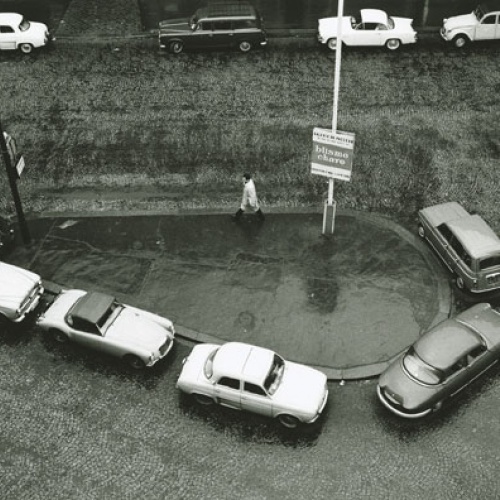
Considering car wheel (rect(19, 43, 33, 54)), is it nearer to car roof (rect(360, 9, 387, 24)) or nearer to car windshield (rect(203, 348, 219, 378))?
car roof (rect(360, 9, 387, 24))

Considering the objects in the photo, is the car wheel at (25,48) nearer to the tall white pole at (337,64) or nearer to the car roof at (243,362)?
the tall white pole at (337,64)

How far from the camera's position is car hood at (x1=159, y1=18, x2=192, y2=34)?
24906 mm

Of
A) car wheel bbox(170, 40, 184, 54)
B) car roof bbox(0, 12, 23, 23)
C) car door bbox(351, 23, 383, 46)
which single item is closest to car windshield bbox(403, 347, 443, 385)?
car door bbox(351, 23, 383, 46)

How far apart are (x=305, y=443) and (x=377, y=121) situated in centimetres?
1208

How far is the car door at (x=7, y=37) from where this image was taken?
81.0 ft

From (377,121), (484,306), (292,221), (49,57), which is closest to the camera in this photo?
(484,306)

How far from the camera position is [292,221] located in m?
18.5

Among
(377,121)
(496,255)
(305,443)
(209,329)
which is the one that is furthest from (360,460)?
(377,121)

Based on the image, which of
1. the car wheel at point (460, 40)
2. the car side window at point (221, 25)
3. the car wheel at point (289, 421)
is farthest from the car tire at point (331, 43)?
the car wheel at point (289, 421)

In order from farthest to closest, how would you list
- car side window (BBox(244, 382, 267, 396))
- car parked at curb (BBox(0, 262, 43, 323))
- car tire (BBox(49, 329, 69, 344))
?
car parked at curb (BBox(0, 262, 43, 323)), car tire (BBox(49, 329, 69, 344)), car side window (BBox(244, 382, 267, 396))

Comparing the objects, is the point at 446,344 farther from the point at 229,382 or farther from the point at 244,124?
the point at 244,124

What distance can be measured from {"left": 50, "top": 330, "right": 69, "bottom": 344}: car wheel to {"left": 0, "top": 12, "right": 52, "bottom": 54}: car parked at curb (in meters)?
14.2

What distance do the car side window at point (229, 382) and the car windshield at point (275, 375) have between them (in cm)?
60

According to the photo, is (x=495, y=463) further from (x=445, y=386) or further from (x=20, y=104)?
(x=20, y=104)
